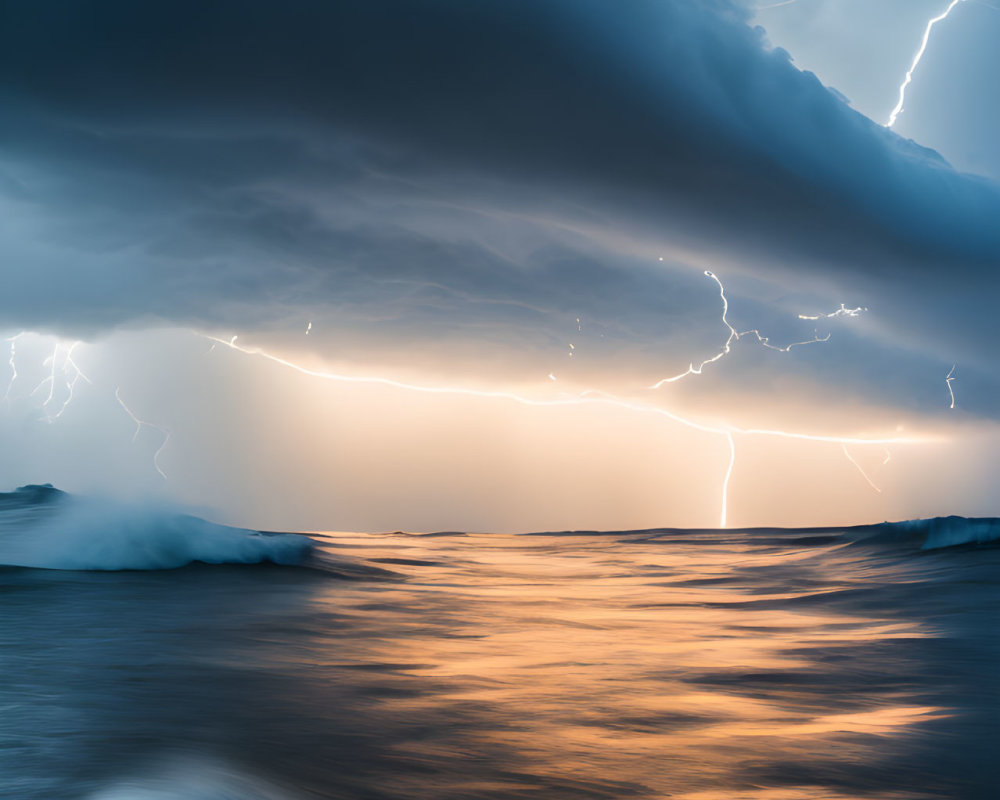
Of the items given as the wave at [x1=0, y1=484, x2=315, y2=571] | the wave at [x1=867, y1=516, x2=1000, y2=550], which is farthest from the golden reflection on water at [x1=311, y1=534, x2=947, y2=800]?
the wave at [x1=867, y1=516, x2=1000, y2=550]

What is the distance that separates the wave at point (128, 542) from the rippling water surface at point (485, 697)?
7.87ft

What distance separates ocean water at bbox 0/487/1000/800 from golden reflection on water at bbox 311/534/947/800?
0.06 ft

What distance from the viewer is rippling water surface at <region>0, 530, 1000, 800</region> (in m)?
2.89

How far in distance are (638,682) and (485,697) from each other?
94 centimetres

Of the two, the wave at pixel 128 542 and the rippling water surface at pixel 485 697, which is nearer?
the rippling water surface at pixel 485 697

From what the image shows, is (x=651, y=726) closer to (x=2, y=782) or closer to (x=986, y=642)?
(x=2, y=782)

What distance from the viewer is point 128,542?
12.5 m

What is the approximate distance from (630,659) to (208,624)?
340 centimetres

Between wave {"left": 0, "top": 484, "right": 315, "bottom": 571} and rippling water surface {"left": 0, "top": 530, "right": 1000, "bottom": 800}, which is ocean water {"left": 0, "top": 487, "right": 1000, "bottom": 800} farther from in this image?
wave {"left": 0, "top": 484, "right": 315, "bottom": 571}

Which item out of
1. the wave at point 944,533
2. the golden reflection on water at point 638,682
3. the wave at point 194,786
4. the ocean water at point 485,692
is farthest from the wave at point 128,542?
the wave at point 944,533

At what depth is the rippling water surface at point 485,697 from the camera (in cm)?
289

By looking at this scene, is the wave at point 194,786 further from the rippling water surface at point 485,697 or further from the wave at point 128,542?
the wave at point 128,542

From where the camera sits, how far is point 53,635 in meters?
5.92

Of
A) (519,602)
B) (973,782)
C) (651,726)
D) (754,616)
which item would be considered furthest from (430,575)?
(973,782)
